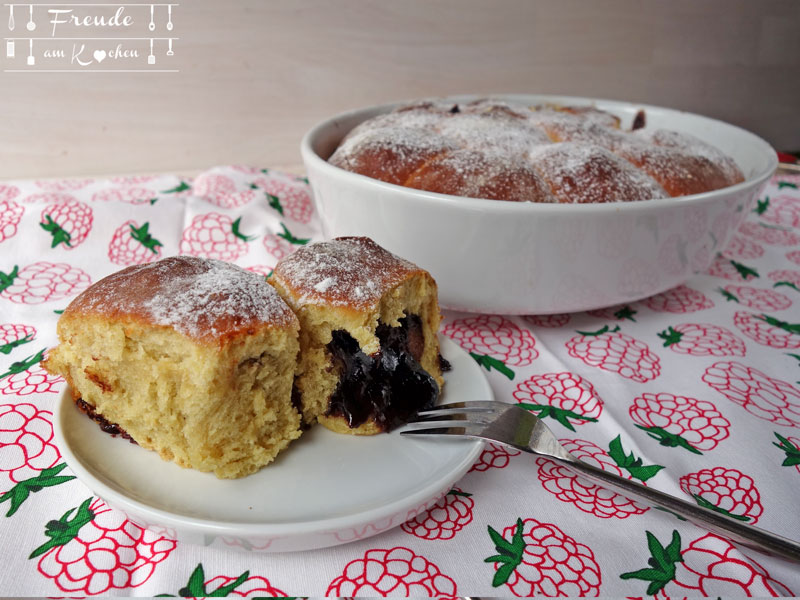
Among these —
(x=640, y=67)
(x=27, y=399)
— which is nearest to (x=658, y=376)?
(x=27, y=399)

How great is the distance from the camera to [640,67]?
210cm

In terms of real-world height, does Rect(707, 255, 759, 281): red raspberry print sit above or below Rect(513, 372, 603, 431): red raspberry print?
above

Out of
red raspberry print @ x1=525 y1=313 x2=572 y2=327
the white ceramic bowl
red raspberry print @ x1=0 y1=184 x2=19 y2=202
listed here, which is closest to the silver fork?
the white ceramic bowl

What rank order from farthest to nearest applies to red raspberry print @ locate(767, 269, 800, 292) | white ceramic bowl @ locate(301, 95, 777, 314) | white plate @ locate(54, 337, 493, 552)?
red raspberry print @ locate(767, 269, 800, 292), white ceramic bowl @ locate(301, 95, 777, 314), white plate @ locate(54, 337, 493, 552)

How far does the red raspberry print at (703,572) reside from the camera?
0.65 meters

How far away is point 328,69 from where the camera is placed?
6.22 feet

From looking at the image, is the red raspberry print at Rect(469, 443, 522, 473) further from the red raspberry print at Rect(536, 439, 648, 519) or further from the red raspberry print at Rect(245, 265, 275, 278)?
the red raspberry print at Rect(245, 265, 275, 278)

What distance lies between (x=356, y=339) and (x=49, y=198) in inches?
39.6

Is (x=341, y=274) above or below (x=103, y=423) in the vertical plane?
above

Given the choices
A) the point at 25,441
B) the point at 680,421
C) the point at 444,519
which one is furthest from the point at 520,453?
the point at 25,441

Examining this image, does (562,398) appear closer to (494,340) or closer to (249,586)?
(494,340)

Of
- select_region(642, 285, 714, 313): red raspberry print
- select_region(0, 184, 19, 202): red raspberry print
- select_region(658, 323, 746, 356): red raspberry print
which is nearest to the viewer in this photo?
select_region(658, 323, 746, 356): red raspberry print

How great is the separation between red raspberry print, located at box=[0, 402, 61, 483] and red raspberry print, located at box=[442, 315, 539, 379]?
2.02 feet

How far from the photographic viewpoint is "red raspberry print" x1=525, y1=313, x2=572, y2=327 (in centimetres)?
118
